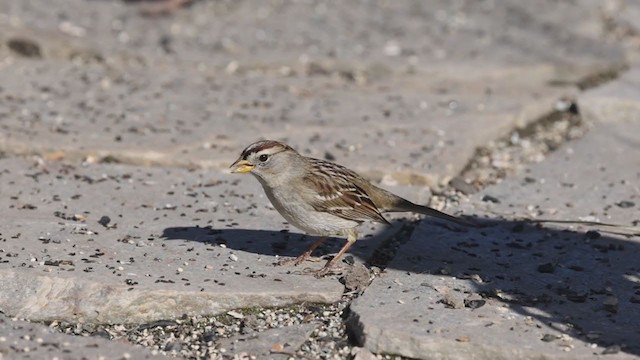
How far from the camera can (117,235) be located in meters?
5.33

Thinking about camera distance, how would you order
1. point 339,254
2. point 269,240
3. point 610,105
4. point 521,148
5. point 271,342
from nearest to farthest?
point 271,342, point 339,254, point 269,240, point 521,148, point 610,105

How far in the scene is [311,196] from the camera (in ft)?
17.2

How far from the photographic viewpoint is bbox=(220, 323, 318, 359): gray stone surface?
423 centimetres

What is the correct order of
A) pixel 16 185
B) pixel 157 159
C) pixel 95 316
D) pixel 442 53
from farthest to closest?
pixel 442 53 < pixel 157 159 < pixel 16 185 < pixel 95 316

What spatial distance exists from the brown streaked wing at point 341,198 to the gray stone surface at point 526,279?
252mm

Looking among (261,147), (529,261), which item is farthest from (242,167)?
(529,261)

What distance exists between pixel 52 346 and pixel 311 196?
5.12 ft

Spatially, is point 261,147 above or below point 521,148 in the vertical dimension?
above

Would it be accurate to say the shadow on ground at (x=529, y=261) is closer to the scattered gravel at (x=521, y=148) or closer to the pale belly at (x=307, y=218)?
the pale belly at (x=307, y=218)

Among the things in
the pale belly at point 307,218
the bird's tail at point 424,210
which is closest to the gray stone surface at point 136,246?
the pale belly at point 307,218

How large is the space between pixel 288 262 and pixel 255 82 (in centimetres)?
315

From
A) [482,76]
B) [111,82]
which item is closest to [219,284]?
[111,82]

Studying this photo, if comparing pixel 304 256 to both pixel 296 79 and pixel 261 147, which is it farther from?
pixel 296 79

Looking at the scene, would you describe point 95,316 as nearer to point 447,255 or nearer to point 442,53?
point 447,255
